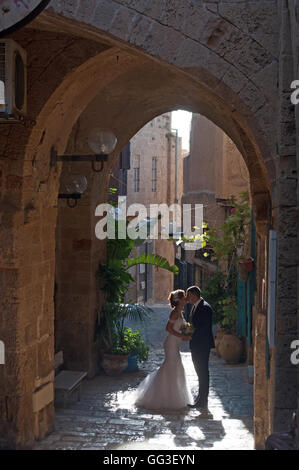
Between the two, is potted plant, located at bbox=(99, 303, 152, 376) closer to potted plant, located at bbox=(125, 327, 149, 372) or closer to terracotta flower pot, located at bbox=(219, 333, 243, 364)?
potted plant, located at bbox=(125, 327, 149, 372)

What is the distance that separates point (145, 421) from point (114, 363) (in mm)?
2356

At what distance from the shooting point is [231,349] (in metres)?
9.70

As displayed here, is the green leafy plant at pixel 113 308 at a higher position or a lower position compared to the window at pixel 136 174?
lower

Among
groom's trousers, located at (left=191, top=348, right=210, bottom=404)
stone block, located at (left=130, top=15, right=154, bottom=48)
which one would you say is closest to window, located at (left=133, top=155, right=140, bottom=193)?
groom's trousers, located at (left=191, top=348, right=210, bottom=404)

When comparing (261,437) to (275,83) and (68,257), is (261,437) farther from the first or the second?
(68,257)

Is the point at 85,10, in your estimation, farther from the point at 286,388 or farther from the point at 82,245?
the point at 82,245

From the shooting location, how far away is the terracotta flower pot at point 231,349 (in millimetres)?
9695

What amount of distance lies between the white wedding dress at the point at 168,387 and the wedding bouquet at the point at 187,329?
12 cm

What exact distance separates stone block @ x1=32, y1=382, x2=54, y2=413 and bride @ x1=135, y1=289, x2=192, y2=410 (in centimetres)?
167

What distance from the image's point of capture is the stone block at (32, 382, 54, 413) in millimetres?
5688

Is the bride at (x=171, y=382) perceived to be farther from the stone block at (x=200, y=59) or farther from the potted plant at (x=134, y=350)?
the stone block at (x=200, y=59)

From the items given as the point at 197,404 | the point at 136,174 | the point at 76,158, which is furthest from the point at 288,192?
the point at 136,174

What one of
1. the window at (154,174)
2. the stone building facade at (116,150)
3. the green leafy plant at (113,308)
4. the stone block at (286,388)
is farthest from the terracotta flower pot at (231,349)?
the window at (154,174)

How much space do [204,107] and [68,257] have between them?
332 centimetres
